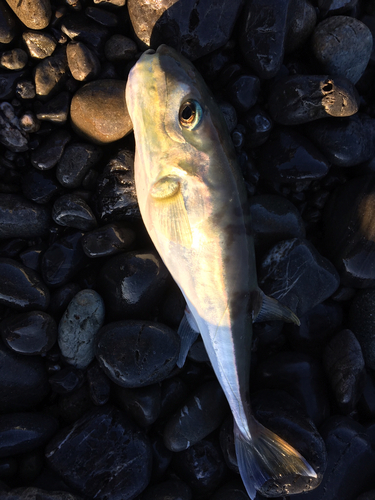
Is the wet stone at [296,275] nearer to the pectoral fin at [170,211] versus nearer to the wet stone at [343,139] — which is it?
the wet stone at [343,139]

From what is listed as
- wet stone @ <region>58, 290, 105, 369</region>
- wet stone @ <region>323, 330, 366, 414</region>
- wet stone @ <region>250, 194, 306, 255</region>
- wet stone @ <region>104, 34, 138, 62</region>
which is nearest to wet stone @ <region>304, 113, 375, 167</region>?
wet stone @ <region>250, 194, 306, 255</region>

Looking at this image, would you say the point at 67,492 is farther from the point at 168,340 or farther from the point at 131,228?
the point at 131,228

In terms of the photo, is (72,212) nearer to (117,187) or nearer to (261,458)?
(117,187)

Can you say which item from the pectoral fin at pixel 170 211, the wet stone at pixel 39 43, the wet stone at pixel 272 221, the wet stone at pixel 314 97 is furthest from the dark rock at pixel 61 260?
the wet stone at pixel 314 97

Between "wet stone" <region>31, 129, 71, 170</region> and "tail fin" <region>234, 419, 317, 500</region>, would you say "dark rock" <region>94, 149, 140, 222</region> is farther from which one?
"tail fin" <region>234, 419, 317, 500</region>

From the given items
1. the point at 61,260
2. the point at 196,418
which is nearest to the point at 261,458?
the point at 196,418

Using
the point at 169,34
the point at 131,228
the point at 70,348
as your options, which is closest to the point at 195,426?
the point at 70,348
